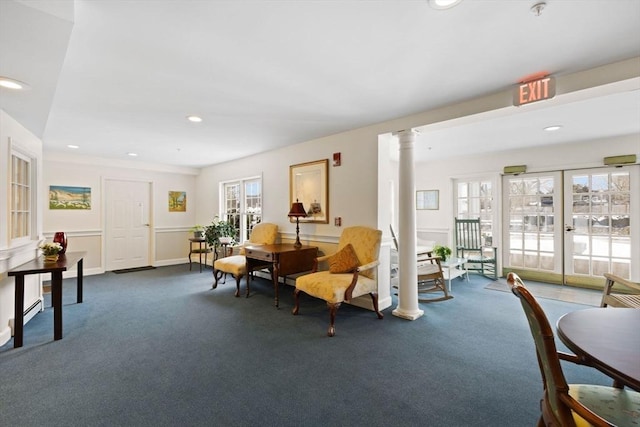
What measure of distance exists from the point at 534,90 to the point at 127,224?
23.0ft

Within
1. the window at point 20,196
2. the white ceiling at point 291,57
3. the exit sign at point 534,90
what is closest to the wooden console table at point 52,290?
the window at point 20,196

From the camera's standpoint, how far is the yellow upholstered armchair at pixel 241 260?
4211 millimetres

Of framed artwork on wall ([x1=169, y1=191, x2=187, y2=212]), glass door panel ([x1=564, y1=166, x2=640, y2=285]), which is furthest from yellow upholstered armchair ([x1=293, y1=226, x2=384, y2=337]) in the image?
framed artwork on wall ([x1=169, y1=191, x2=187, y2=212])

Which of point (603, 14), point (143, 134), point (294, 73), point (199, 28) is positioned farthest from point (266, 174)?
point (603, 14)

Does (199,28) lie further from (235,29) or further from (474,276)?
(474,276)

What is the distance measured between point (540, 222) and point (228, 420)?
5610 mm

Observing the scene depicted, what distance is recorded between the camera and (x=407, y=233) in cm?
335

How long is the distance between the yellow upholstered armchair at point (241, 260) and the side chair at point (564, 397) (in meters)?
3.61

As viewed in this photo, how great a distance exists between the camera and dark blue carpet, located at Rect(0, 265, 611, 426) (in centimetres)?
177

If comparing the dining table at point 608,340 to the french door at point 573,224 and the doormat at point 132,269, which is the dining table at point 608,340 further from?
the doormat at point 132,269

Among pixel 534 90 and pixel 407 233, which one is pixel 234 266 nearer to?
pixel 407 233

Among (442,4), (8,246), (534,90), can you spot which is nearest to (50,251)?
(8,246)

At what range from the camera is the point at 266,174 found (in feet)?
16.9

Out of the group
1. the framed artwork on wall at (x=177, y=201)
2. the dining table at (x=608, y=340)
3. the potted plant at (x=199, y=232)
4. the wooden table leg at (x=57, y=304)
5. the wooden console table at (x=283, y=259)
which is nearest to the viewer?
the dining table at (x=608, y=340)
